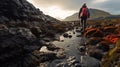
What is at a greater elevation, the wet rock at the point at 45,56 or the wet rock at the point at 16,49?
the wet rock at the point at 16,49

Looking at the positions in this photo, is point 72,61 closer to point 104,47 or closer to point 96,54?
point 96,54

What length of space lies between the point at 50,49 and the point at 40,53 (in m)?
2.95

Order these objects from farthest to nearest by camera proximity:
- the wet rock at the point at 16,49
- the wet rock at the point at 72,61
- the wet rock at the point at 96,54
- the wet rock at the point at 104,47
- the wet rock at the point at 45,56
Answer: the wet rock at the point at 104,47, the wet rock at the point at 96,54, the wet rock at the point at 45,56, the wet rock at the point at 72,61, the wet rock at the point at 16,49

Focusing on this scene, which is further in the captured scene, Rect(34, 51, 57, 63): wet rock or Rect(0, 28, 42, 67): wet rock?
Rect(34, 51, 57, 63): wet rock

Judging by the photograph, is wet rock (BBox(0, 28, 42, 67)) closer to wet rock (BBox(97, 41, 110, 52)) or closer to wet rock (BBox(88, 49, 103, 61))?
wet rock (BBox(88, 49, 103, 61))

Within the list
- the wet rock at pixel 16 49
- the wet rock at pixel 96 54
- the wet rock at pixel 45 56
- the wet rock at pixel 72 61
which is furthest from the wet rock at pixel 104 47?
the wet rock at pixel 16 49

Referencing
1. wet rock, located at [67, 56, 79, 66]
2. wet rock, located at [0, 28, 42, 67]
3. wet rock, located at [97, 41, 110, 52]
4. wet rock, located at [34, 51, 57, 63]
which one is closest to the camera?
A: wet rock, located at [0, 28, 42, 67]

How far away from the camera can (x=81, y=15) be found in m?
35.2

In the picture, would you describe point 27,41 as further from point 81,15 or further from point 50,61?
point 81,15

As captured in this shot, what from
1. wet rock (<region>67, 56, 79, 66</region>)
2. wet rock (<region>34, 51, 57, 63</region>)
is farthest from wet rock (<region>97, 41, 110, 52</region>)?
wet rock (<region>34, 51, 57, 63</region>)

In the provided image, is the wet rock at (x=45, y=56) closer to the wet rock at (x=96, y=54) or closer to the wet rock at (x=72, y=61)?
the wet rock at (x=72, y=61)

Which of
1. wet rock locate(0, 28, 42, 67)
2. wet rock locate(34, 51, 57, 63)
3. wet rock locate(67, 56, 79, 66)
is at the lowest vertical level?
wet rock locate(67, 56, 79, 66)

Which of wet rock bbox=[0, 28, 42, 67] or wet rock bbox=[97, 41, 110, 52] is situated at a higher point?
wet rock bbox=[0, 28, 42, 67]

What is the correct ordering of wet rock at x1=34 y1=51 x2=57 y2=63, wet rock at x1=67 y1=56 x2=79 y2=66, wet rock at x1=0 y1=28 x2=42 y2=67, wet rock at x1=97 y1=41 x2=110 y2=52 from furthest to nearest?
wet rock at x1=97 y1=41 x2=110 y2=52, wet rock at x1=34 y1=51 x2=57 y2=63, wet rock at x1=67 y1=56 x2=79 y2=66, wet rock at x1=0 y1=28 x2=42 y2=67
